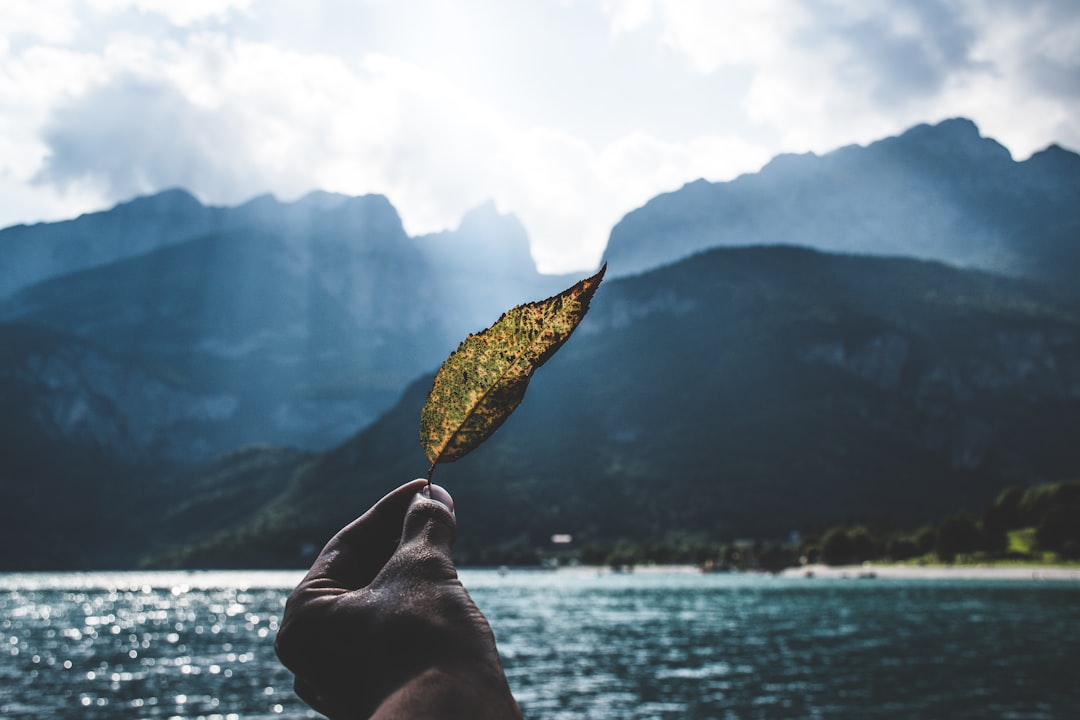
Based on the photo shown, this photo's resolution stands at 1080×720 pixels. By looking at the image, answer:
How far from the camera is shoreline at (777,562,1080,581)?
329ft

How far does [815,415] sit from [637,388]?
4180 centimetres

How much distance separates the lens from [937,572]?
115 metres

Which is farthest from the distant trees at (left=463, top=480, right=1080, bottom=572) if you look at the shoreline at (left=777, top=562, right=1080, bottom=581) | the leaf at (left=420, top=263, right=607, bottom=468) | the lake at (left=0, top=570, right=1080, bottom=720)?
the leaf at (left=420, top=263, right=607, bottom=468)

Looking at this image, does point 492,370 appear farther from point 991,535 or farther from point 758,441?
point 758,441

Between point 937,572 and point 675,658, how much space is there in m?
90.2

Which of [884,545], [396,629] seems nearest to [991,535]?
[884,545]

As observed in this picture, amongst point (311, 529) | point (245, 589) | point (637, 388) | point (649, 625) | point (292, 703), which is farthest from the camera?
point (637, 388)

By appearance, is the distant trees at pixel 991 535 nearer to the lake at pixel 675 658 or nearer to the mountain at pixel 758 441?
the lake at pixel 675 658

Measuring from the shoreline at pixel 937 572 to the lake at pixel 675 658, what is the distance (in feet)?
42.0

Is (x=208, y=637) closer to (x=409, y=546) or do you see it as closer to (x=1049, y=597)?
(x=409, y=546)

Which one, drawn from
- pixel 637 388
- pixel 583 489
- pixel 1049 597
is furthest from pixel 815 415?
pixel 1049 597

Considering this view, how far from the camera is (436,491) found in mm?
1427

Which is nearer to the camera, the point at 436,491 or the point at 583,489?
the point at 436,491

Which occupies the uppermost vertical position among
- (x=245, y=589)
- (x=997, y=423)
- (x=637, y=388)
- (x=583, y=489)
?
(x=637, y=388)
